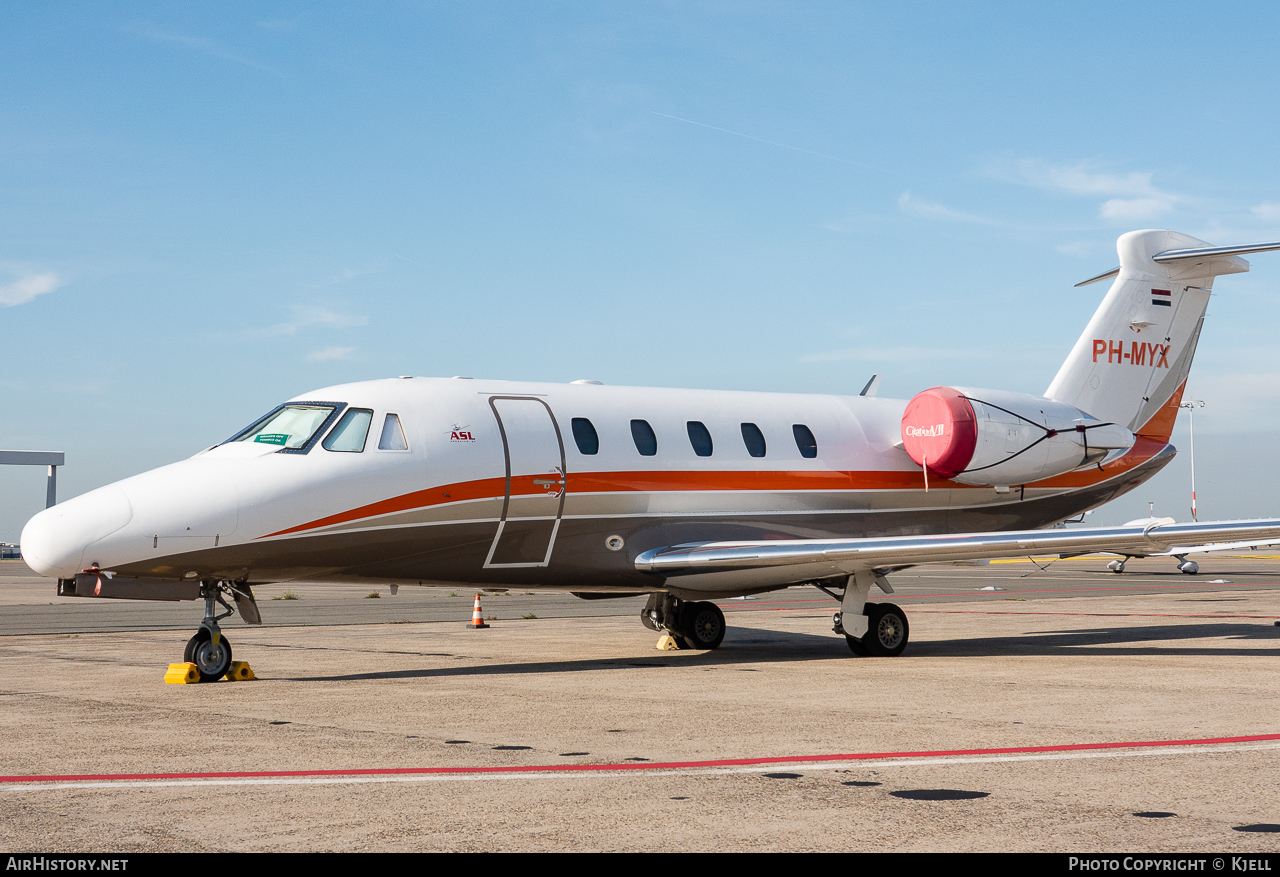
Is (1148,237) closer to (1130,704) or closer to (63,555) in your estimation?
(1130,704)

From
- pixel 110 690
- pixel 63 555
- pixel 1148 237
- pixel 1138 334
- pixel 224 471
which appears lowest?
pixel 110 690

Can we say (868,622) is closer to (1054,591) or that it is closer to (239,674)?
(239,674)

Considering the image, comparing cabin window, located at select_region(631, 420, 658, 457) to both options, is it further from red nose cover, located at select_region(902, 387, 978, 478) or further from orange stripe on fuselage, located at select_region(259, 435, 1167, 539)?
red nose cover, located at select_region(902, 387, 978, 478)

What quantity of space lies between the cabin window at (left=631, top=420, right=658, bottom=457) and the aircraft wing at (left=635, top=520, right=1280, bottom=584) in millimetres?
1283

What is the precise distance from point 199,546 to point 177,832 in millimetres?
7302

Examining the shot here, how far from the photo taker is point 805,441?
17500mm

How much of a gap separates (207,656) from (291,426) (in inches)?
105

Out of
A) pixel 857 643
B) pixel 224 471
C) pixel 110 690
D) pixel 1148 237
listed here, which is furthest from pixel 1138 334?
pixel 110 690

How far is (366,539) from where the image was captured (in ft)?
45.1

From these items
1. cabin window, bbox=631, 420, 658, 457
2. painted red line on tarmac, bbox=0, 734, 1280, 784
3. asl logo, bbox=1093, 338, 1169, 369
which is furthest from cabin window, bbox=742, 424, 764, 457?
painted red line on tarmac, bbox=0, 734, 1280, 784

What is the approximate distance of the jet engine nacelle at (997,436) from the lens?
17.6 meters

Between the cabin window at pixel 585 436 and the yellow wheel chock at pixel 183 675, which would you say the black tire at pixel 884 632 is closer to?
the cabin window at pixel 585 436

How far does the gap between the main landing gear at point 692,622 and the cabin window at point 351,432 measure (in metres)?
5.94

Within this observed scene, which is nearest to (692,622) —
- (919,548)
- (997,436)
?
(919,548)
